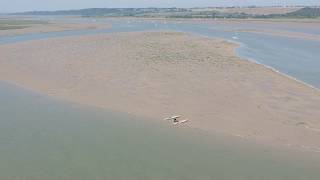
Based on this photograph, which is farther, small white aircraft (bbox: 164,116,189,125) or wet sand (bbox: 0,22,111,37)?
wet sand (bbox: 0,22,111,37)

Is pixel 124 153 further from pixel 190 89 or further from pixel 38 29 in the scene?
pixel 38 29

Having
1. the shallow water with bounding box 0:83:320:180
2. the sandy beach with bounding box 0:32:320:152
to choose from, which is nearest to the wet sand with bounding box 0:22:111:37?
the sandy beach with bounding box 0:32:320:152

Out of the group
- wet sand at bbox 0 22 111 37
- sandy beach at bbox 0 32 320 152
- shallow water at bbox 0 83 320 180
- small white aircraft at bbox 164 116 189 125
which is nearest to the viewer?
shallow water at bbox 0 83 320 180

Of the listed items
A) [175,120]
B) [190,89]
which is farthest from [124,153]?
[190,89]

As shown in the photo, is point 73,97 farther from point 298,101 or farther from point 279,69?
point 279,69

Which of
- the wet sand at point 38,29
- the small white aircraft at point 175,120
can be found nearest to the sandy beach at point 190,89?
the small white aircraft at point 175,120

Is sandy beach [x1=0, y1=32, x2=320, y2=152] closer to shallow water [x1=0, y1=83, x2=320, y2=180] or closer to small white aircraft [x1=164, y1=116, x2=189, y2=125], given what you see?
small white aircraft [x1=164, y1=116, x2=189, y2=125]
